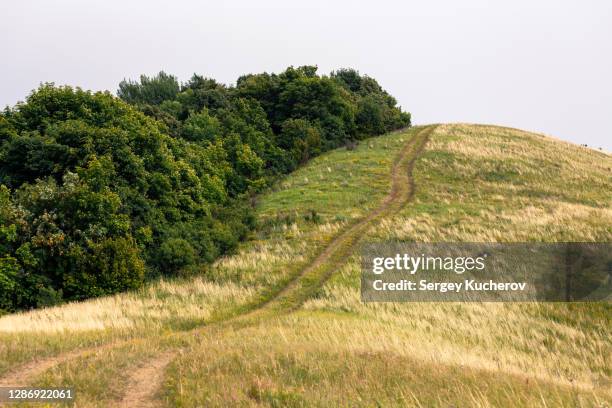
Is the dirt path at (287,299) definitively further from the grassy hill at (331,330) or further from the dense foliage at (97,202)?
the dense foliage at (97,202)

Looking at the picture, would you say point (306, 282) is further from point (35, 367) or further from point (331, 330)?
point (35, 367)

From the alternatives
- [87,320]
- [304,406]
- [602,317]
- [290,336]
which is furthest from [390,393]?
[602,317]

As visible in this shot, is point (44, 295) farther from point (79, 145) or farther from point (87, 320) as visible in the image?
point (79, 145)

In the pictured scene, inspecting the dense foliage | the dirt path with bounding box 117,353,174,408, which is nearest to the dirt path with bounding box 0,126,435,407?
the dirt path with bounding box 117,353,174,408

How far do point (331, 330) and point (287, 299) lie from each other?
5065 millimetres

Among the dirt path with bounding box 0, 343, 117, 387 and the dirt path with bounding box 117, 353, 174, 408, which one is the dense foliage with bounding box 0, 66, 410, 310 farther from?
the dirt path with bounding box 117, 353, 174, 408

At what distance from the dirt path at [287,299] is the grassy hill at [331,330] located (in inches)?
2.6

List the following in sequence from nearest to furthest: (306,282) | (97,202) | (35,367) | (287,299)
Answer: (35,367), (287,299), (306,282), (97,202)

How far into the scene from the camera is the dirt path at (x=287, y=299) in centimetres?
956

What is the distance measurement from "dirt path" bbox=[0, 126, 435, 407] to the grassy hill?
0.22ft

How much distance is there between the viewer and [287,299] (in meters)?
18.7

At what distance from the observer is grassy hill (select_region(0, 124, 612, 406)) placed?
876cm

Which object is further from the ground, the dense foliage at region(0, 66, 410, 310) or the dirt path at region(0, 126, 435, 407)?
the dense foliage at region(0, 66, 410, 310)

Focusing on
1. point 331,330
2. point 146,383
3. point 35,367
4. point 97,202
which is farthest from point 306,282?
point 35,367
